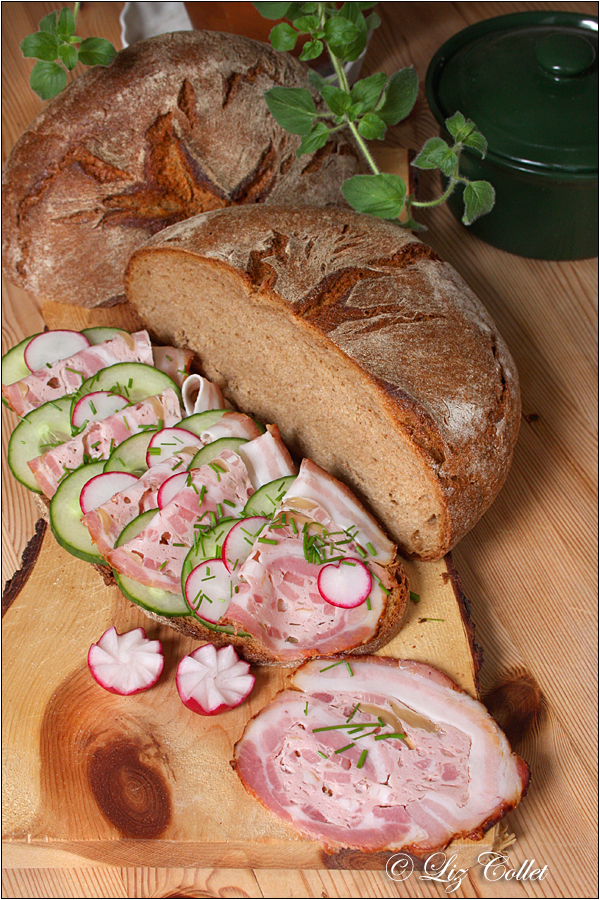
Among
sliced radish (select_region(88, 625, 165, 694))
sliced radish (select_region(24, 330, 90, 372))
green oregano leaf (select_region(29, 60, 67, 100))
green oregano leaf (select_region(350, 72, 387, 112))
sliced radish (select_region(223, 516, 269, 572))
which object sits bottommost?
sliced radish (select_region(88, 625, 165, 694))

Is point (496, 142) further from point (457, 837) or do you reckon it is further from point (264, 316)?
point (457, 837)

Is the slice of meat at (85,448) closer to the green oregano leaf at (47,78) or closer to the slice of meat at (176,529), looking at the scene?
the slice of meat at (176,529)

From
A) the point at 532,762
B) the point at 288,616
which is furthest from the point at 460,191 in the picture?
the point at 532,762

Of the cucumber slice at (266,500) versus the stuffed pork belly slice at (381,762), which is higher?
the cucumber slice at (266,500)

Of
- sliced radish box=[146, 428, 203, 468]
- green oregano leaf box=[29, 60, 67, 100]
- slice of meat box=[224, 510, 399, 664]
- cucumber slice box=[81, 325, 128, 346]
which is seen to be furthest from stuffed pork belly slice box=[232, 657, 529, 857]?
green oregano leaf box=[29, 60, 67, 100]

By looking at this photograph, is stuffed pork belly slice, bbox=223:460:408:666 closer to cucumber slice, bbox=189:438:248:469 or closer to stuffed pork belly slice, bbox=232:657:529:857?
stuffed pork belly slice, bbox=232:657:529:857

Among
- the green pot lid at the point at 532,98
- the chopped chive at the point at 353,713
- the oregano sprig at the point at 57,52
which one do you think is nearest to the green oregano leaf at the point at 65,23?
the oregano sprig at the point at 57,52

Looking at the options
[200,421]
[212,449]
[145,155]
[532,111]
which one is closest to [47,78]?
[145,155]
